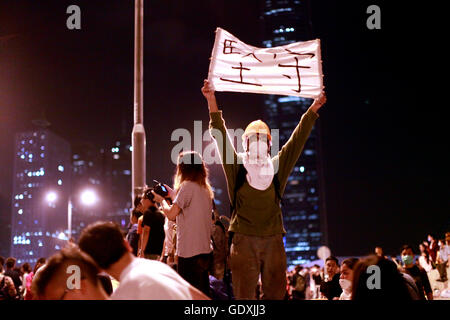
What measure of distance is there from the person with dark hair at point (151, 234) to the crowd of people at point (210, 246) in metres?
0.01

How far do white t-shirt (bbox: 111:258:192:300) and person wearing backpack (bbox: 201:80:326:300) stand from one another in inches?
78.6

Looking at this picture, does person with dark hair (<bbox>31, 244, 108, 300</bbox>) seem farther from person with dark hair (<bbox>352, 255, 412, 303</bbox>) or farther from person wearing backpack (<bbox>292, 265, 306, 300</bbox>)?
person wearing backpack (<bbox>292, 265, 306, 300</bbox>)

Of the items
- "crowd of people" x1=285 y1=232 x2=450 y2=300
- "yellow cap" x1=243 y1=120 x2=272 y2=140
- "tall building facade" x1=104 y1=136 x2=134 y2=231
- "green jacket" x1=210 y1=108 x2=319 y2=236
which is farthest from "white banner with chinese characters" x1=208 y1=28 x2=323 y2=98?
"tall building facade" x1=104 y1=136 x2=134 y2=231

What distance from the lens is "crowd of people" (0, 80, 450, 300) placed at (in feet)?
13.3

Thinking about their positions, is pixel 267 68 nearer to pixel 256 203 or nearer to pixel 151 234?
pixel 256 203

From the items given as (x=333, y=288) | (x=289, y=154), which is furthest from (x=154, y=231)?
(x=333, y=288)

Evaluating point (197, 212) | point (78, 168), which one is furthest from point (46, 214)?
point (197, 212)

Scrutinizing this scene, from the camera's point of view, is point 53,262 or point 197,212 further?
point 197,212

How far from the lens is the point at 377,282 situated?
4.28 meters

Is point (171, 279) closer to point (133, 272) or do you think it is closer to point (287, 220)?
point (133, 272)

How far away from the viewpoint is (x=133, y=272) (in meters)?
3.79
